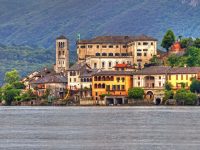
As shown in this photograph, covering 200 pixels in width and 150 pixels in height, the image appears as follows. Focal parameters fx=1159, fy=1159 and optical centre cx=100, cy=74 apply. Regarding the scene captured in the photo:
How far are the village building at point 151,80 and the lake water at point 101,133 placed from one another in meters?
54.2

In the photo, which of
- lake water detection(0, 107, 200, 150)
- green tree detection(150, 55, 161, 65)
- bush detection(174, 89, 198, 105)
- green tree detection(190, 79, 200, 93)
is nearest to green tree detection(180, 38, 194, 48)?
green tree detection(150, 55, 161, 65)

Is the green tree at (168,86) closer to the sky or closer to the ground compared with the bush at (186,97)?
closer to the sky

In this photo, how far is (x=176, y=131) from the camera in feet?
283

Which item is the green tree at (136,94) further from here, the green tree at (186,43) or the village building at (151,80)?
the green tree at (186,43)

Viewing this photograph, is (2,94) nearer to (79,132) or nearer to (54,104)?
(54,104)

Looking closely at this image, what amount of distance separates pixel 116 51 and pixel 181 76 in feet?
100

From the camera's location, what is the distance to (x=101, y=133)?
84000 millimetres

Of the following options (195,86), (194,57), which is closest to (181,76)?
(195,86)

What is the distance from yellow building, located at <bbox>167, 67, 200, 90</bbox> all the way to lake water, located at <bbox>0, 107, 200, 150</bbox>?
173ft

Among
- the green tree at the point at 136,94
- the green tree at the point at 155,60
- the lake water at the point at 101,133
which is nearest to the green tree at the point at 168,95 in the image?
the green tree at the point at 136,94

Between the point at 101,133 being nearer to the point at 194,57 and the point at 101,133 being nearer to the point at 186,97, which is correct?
the point at 186,97

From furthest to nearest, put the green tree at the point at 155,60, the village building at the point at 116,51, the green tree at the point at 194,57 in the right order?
the village building at the point at 116,51 → the green tree at the point at 155,60 → the green tree at the point at 194,57

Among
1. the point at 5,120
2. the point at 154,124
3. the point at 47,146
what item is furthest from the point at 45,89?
the point at 47,146

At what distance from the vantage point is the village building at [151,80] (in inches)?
6496
